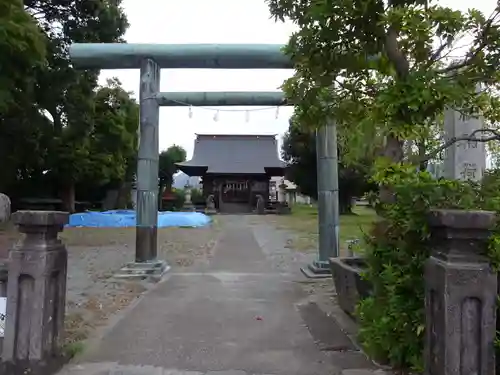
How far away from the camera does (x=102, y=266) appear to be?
10680 millimetres

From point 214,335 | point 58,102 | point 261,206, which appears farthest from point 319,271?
point 261,206

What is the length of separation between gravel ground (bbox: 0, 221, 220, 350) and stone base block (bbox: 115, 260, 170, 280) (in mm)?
236

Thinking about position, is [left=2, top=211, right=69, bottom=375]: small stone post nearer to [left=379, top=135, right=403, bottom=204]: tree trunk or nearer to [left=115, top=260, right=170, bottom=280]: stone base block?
[left=379, top=135, right=403, bottom=204]: tree trunk

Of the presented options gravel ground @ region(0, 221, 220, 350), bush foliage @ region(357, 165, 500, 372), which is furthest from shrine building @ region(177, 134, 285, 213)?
bush foliage @ region(357, 165, 500, 372)

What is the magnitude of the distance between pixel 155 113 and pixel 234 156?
32.1m

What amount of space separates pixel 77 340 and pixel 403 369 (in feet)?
10.2

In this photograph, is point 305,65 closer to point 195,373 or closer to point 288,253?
point 195,373

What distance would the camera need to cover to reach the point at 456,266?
3.01m

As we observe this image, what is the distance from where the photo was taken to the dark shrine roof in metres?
38.9

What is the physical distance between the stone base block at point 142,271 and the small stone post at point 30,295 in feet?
16.3

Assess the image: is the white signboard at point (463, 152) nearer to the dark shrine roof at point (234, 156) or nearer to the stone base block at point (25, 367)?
the stone base block at point (25, 367)

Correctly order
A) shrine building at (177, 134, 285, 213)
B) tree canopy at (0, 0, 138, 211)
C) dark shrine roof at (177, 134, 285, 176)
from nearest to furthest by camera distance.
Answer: tree canopy at (0, 0, 138, 211) < shrine building at (177, 134, 285, 213) < dark shrine roof at (177, 134, 285, 176)

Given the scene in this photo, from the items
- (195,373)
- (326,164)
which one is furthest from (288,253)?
(195,373)

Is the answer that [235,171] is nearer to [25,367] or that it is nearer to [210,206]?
[210,206]
